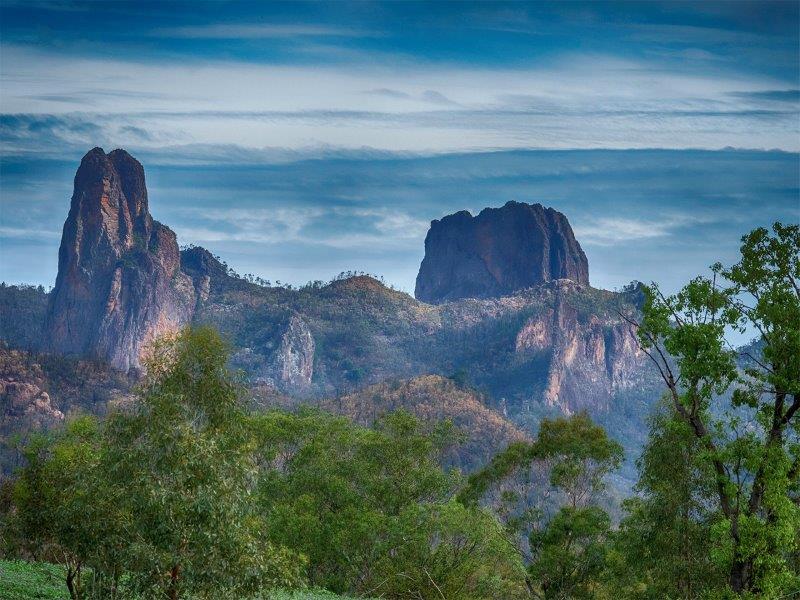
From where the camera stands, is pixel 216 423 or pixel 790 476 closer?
pixel 216 423

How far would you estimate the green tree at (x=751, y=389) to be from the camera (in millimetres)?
30875

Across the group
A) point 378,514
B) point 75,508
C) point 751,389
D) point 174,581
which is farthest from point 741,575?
point 378,514

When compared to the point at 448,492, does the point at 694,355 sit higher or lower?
higher

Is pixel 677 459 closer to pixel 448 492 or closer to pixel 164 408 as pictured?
pixel 448 492

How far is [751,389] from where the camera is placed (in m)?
32.1

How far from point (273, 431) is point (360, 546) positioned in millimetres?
11256

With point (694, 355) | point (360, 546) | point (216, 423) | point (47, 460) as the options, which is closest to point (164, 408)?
point (216, 423)

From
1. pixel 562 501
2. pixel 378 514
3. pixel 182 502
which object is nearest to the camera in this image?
pixel 182 502

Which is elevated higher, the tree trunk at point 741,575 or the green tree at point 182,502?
the green tree at point 182,502

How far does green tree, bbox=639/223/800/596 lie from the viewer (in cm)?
3088

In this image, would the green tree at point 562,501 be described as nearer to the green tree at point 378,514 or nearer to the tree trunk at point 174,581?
the green tree at point 378,514

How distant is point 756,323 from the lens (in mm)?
32625

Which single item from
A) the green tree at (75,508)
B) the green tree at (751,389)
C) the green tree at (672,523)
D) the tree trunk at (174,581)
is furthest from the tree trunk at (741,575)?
the green tree at (75,508)

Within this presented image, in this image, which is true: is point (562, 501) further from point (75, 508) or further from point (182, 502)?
point (182, 502)
